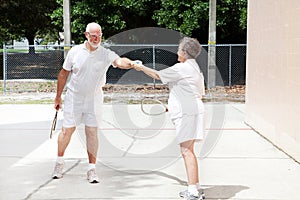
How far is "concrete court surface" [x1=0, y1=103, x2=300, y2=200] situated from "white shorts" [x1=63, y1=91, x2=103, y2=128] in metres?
0.69

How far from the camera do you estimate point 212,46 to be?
59.0 feet

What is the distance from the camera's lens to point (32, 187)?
18.7 feet

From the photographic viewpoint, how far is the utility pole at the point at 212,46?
57.6 ft

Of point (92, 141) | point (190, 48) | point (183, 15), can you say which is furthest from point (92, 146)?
point (183, 15)

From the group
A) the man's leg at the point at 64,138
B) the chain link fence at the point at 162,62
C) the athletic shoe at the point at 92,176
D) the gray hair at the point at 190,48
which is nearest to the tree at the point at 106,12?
the chain link fence at the point at 162,62

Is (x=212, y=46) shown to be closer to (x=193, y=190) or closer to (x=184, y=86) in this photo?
(x=184, y=86)

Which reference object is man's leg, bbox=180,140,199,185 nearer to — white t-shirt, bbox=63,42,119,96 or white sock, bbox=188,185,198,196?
white sock, bbox=188,185,198,196

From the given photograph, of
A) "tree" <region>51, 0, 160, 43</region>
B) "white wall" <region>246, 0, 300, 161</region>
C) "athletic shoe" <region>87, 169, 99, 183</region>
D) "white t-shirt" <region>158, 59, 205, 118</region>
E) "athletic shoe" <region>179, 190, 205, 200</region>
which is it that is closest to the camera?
"white t-shirt" <region>158, 59, 205, 118</region>

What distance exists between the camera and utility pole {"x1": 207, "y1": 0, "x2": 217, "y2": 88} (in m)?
17.6

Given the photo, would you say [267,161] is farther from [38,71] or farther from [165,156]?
[38,71]

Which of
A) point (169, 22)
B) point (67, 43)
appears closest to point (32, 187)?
point (67, 43)

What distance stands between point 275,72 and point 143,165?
9.66ft

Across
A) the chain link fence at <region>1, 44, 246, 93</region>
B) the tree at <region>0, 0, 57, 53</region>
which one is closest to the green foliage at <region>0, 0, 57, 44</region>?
the tree at <region>0, 0, 57, 53</region>

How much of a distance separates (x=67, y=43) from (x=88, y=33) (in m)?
12.3
